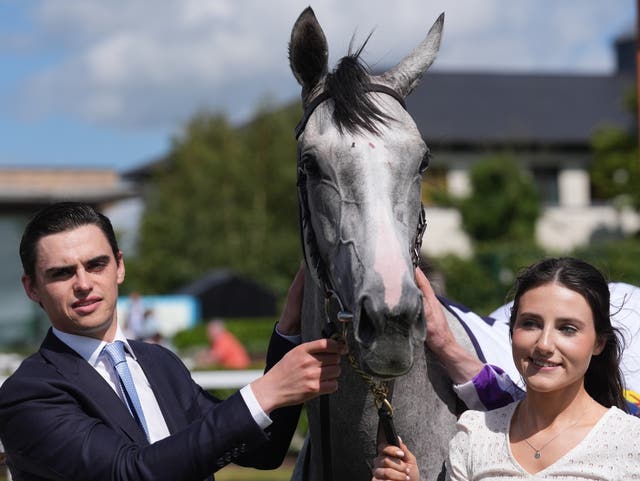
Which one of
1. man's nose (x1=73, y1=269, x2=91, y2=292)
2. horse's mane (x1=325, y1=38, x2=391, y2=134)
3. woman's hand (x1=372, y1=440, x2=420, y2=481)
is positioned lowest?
woman's hand (x1=372, y1=440, x2=420, y2=481)

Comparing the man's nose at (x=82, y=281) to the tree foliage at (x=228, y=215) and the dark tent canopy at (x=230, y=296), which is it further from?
the tree foliage at (x=228, y=215)

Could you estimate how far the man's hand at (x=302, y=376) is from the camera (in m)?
2.29

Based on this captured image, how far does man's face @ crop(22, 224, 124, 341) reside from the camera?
8.22 feet

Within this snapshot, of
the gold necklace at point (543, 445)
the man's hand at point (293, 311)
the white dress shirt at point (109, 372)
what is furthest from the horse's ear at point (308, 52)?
the gold necklace at point (543, 445)

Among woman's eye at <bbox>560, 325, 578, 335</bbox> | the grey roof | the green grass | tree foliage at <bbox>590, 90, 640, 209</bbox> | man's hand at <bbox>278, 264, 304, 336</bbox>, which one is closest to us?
woman's eye at <bbox>560, 325, 578, 335</bbox>

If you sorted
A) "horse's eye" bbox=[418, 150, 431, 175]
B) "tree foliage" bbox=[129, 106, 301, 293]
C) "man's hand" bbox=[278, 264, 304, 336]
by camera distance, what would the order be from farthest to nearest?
"tree foliage" bbox=[129, 106, 301, 293], "man's hand" bbox=[278, 264, 304, 336], "horse's eye" bbox=[418, 150, 431, 175]

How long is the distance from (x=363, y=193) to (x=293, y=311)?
27.3 inches

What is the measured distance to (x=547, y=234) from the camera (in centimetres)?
2803

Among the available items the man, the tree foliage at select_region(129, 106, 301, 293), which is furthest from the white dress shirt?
the tree foliage at select_region(129, 106, 301, 293)

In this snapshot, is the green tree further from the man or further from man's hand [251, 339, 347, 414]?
man's hand [251, 339, 347, 414]

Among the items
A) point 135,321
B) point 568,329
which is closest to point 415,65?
point 568,329

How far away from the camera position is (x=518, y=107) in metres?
34.1

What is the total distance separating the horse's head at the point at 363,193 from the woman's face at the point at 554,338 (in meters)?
0.31

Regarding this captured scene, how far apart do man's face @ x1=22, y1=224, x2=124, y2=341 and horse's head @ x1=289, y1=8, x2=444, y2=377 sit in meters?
0.57
